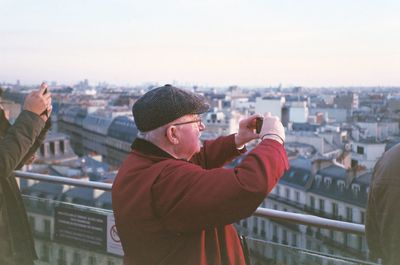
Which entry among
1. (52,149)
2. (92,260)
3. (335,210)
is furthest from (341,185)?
(92,260)

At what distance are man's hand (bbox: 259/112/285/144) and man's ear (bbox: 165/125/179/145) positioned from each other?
0.24 meters

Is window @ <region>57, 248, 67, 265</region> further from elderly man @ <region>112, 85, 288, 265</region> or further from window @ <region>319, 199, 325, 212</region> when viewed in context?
window @ <region>319, 199, 325, 212</region>

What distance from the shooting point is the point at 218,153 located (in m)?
2.11

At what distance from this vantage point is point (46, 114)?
2.31 metres

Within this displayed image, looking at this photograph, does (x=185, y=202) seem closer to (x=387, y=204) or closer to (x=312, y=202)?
(x=387, y=204)

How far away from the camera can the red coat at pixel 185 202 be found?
5.01ft

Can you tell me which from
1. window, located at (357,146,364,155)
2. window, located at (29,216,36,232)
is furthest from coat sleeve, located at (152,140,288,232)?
window, located at (357,146,364,155)

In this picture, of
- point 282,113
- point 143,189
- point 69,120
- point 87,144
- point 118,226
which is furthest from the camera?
point 282,113

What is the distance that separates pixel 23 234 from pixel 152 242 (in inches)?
40.2

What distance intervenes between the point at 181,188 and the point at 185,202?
38mm

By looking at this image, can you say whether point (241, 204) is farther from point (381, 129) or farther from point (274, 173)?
point (381, 129)

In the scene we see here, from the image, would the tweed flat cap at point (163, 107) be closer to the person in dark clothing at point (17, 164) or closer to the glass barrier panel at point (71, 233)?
the person in dark clothing at point (17, 164)

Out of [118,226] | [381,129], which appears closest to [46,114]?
[118,226]

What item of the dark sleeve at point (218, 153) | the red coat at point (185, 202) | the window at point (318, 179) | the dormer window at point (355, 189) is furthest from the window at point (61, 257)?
the window at point (318, 179)
